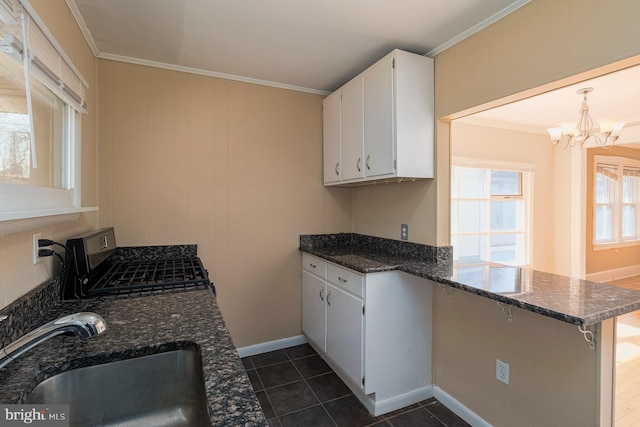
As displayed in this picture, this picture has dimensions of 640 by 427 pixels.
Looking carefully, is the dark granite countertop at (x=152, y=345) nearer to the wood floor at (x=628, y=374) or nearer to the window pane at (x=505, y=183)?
the wood floor at (x=628, y=374)

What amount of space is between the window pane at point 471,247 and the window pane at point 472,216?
95 mm

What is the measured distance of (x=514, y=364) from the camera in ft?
5.64

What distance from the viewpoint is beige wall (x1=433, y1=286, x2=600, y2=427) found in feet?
4.72

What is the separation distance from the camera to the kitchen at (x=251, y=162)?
65.6 inches

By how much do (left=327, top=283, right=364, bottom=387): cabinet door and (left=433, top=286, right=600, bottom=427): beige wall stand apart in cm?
58

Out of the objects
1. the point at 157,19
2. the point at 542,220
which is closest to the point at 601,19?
the point at 157,19

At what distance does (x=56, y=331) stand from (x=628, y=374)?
3.33 m

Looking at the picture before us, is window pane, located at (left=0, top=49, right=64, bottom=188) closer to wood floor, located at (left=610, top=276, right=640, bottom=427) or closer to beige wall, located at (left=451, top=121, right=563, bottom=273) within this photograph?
wood floor, located at (left=610, top=276, right=640, bottom=427)

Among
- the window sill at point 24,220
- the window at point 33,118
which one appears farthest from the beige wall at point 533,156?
the window sill at point 24,220

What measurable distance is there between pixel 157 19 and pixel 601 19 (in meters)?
2.20

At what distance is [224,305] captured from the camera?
267 centimetres

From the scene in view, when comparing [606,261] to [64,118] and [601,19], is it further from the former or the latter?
[64,118]

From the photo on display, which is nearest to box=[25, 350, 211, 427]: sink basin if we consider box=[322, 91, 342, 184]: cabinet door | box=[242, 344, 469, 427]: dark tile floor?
box=[242, 344, 469, 427]: dark tile floor

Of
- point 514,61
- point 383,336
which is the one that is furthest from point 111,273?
point 514,61
